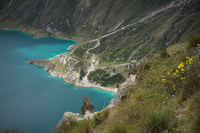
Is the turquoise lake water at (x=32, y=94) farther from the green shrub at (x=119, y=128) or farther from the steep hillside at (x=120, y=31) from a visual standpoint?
the green shrub at (x=119, y=128)

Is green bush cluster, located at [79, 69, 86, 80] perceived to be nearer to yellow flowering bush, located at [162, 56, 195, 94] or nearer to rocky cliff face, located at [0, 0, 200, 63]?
rocky cliff face, located at [0, 0, 200, 63]

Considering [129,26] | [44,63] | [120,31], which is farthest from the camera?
[129,26]

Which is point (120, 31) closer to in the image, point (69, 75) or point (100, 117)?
point (69, 75)

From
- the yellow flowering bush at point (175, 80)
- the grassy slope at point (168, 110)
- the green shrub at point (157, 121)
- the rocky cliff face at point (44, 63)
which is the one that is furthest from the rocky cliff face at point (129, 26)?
the green shrub at point (157, 121)

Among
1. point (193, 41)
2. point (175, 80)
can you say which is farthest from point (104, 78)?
point (175, 80)

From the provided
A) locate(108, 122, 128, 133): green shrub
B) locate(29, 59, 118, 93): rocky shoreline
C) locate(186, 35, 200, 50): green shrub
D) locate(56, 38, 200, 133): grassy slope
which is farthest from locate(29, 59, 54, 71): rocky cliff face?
locate(108, 122, 128, 133): green shrub

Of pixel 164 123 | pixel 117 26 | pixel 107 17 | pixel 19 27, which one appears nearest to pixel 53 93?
pixel 164 123
